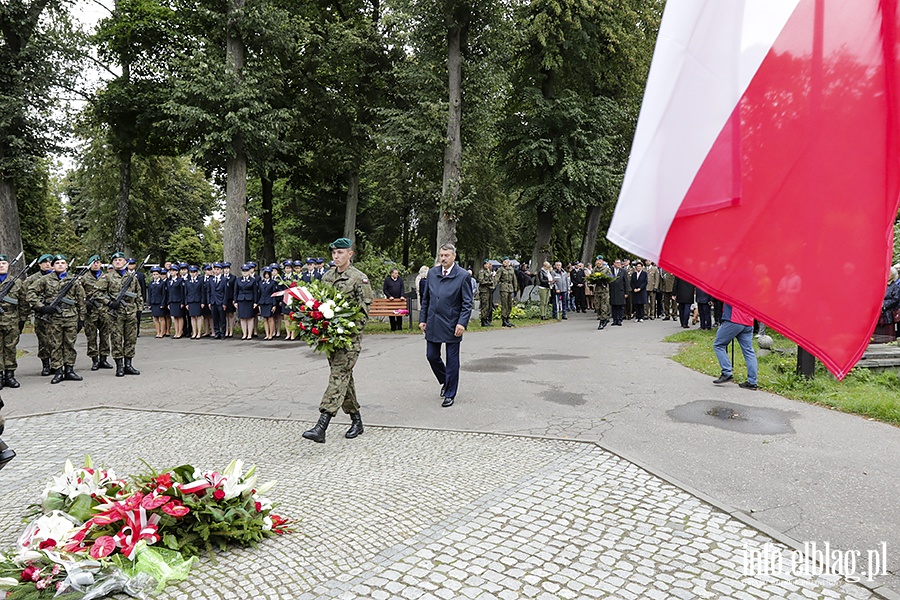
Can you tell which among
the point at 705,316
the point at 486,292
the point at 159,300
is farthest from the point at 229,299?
the point at 705,316

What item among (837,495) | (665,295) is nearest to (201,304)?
(665,295)

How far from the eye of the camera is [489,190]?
37.5m

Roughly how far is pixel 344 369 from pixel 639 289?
16699 millimetres

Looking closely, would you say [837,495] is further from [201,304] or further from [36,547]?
[201,304]

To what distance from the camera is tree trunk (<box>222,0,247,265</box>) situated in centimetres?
2184

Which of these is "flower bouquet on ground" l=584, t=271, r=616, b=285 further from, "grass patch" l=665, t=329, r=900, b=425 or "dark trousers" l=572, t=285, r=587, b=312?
"grass patch" l=665, t=329, r=900, b=425

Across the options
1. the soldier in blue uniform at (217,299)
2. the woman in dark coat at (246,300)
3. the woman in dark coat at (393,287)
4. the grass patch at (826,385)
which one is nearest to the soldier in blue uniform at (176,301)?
the soldier in blue uniform at (217,299)

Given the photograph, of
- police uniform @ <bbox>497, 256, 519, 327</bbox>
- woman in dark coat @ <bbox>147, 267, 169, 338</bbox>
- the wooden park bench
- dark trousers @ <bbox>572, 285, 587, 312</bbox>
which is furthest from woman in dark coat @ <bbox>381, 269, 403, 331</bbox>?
dark trousers @ <bbox>572, 285, 587, 312</bbox>

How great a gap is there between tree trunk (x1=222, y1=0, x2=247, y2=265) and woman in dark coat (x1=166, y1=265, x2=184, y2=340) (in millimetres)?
2733

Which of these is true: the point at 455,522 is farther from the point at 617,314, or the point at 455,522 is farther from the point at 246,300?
the point at 617,314

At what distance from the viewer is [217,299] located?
61.8 ft

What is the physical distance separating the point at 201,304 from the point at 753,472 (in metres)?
16.9

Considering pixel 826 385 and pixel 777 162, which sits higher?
pixel 777 162

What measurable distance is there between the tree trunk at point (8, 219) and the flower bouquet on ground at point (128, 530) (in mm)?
22809
